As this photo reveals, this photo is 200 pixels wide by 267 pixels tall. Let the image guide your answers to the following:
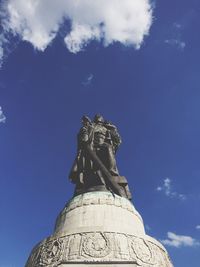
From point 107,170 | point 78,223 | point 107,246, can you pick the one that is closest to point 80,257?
point 107,246

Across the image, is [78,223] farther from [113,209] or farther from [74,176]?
[74,176]

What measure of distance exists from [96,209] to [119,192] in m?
1.51

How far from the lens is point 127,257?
687cm

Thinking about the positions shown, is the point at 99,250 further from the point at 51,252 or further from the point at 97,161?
the point at 97,161

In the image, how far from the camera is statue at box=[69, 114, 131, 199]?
10016 mm

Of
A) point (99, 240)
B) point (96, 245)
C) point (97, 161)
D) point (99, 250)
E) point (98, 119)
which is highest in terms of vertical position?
point (98, 119)

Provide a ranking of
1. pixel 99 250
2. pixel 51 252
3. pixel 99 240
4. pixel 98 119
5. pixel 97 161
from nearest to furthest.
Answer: pixel 99 250 → pixel 99 240 → pixel 51 252 → pixel 97 161 → pixel 98 119

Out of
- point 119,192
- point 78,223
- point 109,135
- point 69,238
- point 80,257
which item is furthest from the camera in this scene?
point 109,135

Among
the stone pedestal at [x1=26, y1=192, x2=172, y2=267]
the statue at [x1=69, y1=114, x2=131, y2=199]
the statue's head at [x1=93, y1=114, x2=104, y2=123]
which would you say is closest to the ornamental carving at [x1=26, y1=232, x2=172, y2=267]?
the stone pedestal at [x1=26, y1=192, x2=172, y2=267]

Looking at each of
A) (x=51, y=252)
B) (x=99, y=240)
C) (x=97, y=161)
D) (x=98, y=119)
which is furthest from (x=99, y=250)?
(x=98, y=119)

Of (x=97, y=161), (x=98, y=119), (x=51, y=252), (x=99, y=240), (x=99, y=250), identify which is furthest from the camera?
(x=98, y=119)

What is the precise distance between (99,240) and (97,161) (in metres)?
3.69

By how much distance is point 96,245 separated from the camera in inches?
277

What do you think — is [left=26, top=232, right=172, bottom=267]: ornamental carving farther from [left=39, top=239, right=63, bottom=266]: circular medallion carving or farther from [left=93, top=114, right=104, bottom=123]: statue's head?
[left=93, top=114, right=104, bottom=123]: statue's head
